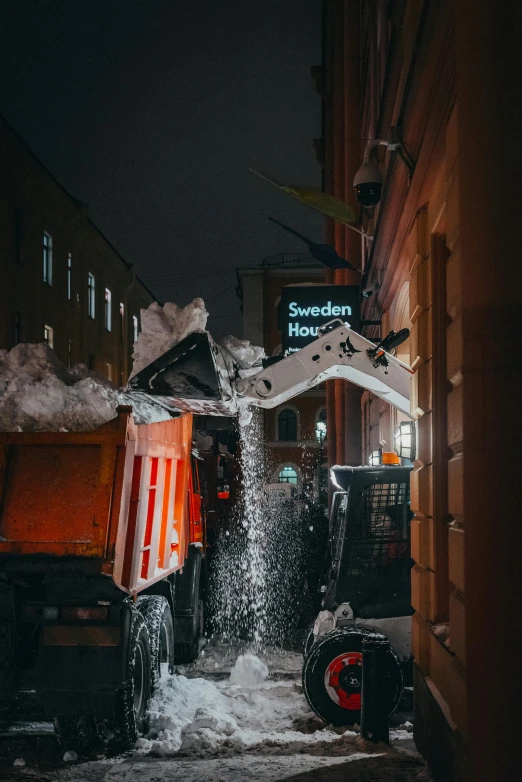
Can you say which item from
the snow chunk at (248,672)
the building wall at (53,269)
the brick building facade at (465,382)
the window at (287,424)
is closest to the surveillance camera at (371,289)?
the brick building facade at (465,382)

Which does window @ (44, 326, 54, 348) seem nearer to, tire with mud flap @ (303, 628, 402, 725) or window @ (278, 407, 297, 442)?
window @ (278, 407, 297, 442)

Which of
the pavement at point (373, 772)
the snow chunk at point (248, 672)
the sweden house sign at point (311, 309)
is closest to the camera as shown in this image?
the pavement at point (373, 772)

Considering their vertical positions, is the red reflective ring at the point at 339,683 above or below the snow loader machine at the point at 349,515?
below

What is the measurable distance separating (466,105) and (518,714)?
10.0 feet

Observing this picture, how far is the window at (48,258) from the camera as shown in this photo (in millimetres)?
29734

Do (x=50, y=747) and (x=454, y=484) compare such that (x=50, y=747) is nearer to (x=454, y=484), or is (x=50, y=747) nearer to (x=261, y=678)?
(x=261, y=678)

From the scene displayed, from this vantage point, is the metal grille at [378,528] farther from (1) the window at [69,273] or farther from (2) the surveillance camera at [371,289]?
(1) the window at [69,273]

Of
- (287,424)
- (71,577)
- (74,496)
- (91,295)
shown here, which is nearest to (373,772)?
(71,577)

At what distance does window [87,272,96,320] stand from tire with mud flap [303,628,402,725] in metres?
29.6

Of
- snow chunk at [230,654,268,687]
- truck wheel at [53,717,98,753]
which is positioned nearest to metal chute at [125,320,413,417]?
truck wheel at [53,717,98,753]

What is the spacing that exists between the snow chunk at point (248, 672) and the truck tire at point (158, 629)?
83 centimetres

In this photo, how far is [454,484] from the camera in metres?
4.83

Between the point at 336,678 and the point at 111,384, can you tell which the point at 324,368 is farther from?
the point at 336,678

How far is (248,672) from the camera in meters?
9.15
